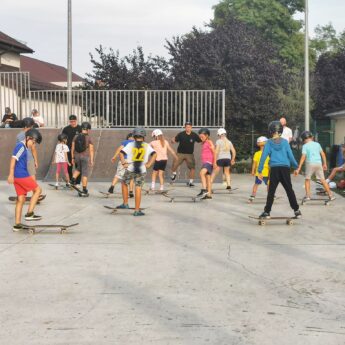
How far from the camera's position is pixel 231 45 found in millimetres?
28297

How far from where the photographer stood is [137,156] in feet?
39.3

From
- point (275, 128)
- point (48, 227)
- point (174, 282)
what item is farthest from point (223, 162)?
point (174, 282)

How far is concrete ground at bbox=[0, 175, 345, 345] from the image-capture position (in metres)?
5.10

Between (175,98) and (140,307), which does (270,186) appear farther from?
(175,98)

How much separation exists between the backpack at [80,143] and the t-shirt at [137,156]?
12.7ft

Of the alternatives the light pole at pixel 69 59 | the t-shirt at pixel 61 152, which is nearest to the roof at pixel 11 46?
the light pole at pixel 69 59

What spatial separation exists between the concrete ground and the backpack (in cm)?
400

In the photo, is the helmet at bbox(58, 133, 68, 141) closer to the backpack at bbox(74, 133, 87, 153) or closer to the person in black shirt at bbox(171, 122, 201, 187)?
the backpack at bbox(74, 133, 87, 153)

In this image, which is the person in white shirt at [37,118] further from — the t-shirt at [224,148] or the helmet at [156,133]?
the t-shirt at [224,148]

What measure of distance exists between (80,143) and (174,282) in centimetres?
937

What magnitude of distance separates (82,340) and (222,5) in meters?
62.0

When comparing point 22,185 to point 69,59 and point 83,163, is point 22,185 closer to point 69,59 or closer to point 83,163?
point 83,163

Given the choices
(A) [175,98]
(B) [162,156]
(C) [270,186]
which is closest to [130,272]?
(C) [270,186]

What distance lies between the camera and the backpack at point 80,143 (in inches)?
617
